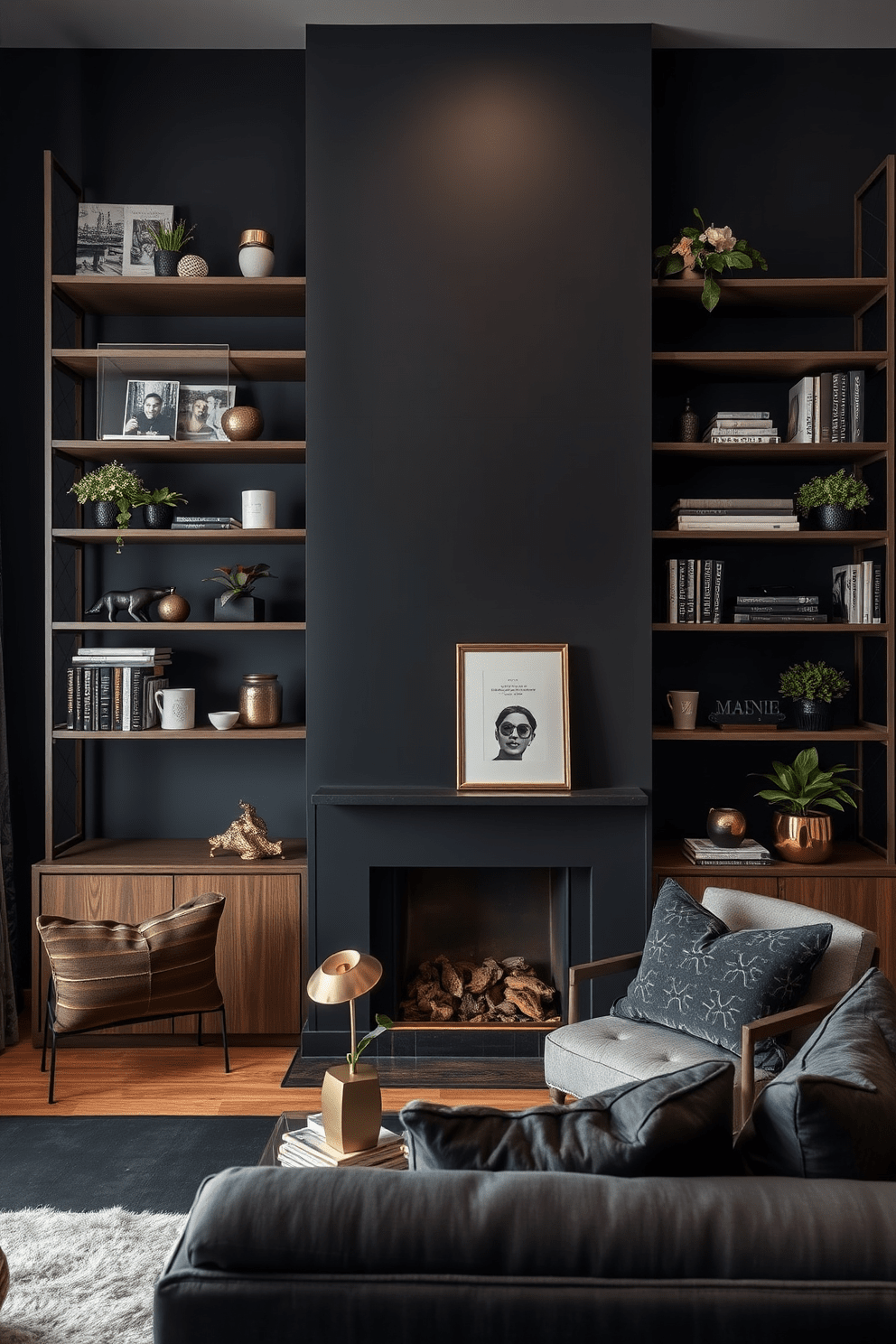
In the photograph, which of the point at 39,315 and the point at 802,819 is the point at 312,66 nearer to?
the point at 39,315

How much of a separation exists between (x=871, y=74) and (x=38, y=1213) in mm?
4791

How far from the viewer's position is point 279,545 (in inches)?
167

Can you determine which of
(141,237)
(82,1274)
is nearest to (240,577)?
(141,237)

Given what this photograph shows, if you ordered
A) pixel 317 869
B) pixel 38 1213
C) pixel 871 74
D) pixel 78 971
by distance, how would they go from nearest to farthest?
1. pixel 38 1213
2. pixel 78 971
3. pixel 317 869
4. pixel 871 74

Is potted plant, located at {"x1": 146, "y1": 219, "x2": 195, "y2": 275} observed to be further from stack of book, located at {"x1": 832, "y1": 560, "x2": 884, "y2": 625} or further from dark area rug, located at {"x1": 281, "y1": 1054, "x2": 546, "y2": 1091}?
dark area rug, located at {"x1": 281, "y1": 1054, "x2": 546, "y2": 1091}

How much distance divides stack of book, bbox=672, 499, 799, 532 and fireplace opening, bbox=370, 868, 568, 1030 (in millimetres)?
1385

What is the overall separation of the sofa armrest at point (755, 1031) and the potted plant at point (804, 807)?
1212mm

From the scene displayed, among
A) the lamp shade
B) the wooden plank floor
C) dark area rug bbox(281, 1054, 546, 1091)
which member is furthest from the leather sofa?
dark area rug bbox(281, 1054, 546, 1091)

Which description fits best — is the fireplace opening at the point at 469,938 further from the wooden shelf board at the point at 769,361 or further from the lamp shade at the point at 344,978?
the wooden shelf board at the point at 769,361

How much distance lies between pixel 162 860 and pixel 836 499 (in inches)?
110

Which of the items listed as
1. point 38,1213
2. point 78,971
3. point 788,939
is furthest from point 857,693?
point 38,1213

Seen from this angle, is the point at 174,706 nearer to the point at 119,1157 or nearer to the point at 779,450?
the point at 119,1157

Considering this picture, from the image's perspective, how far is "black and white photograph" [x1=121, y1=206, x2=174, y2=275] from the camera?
13.3 feet

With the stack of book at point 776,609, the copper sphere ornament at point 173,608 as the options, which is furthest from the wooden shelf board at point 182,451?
the stack of book at point 776,609
